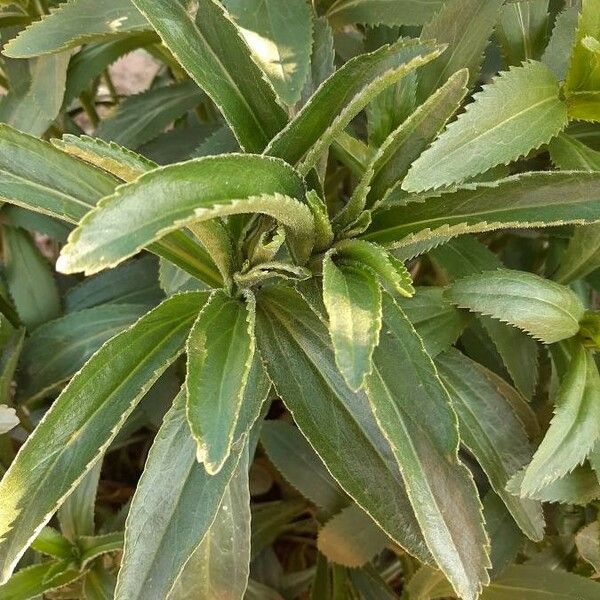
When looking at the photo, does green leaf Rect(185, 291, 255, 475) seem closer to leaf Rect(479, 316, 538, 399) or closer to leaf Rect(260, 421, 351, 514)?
leaf Rect(479, 316, 538, 399)

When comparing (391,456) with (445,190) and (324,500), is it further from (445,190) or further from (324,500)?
→ (324,500)

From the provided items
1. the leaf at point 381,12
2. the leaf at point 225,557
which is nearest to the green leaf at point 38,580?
the leaf at point 225,557

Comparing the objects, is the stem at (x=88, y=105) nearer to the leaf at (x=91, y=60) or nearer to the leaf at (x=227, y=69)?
the leaf at (x=91, y=60)

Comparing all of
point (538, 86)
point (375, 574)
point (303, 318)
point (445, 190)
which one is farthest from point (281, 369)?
point (375, 574)

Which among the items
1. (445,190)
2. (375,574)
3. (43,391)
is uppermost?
(445,190)

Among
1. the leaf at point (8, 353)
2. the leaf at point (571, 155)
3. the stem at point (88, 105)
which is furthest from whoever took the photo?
the stem at point (88, 105)

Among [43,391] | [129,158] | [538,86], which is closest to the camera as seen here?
[129,158]

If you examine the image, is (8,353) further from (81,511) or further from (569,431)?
(569,431)

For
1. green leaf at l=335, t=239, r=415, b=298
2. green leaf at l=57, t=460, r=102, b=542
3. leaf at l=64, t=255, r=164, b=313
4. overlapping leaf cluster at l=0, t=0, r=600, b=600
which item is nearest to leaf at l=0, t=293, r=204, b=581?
overlapping leaf cluster at l=0, t=0, r=600, b=600
